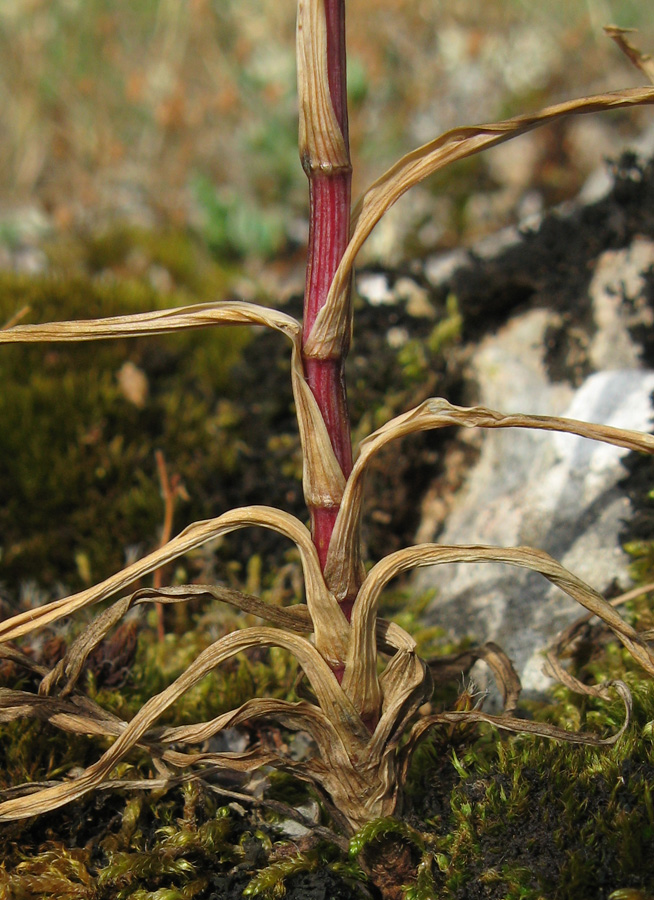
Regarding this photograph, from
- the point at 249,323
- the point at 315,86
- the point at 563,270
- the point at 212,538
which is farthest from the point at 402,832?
the point at 563,270

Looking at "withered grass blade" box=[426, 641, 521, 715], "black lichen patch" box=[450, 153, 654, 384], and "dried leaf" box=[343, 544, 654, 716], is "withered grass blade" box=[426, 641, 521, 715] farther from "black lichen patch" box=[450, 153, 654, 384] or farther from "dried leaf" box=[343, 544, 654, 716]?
"black lichen patch" box=[450, 153, 654, 384]

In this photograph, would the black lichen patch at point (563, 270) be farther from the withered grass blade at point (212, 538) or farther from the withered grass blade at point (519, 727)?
the withered grass blade at point (212, 538)

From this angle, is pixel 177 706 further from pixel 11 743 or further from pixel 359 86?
pixel 359 86

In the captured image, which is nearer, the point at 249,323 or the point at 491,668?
the point at 249,323

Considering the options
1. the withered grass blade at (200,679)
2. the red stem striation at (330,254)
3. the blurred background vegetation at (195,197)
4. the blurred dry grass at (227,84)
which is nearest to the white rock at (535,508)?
the blurred background vegetation at (195,197)

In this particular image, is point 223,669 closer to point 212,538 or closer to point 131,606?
point 131,606

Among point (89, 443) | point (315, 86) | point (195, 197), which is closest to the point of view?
point (315, 86)

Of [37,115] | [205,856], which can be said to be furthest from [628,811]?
[37,115]
